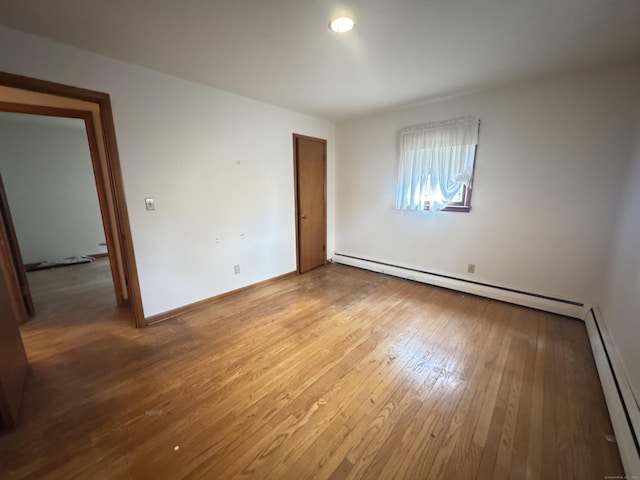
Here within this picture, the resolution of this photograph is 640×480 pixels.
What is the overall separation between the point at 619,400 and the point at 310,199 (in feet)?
11.4

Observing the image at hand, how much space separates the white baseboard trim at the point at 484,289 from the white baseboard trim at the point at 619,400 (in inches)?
16.6

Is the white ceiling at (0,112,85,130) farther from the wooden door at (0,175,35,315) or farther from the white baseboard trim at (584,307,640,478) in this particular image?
the white baseboard trim at (584,307,640,478)

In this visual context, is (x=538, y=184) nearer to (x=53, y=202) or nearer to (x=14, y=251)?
(x=14, y=251)

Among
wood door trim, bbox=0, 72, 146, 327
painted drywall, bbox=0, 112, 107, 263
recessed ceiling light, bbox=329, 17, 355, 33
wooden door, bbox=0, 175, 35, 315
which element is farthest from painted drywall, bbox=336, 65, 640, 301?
painted drywall, bbox=0, 112, 107, 263

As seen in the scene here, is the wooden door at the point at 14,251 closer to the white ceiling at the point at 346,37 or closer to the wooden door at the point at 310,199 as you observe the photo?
the white ceiling at the point at 346,37

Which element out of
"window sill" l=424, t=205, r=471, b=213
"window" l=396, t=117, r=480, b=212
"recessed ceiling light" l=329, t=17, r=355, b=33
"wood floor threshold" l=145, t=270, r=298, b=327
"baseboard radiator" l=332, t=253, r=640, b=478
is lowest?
"wood floor threshold" l=145, t=270, r=298, b=327

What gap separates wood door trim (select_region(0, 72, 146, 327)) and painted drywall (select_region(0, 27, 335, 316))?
5 cm

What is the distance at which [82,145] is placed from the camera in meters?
4.81

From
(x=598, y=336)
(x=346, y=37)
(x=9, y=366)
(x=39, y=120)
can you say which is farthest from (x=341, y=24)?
(x=39, y=120)

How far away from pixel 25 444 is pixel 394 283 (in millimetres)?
3415

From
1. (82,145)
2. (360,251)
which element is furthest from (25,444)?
(82,145)

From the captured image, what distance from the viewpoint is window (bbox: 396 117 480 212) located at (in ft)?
9.79

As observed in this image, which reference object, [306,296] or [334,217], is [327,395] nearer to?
[306,296]

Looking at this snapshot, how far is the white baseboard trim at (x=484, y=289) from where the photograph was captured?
2578 mm
